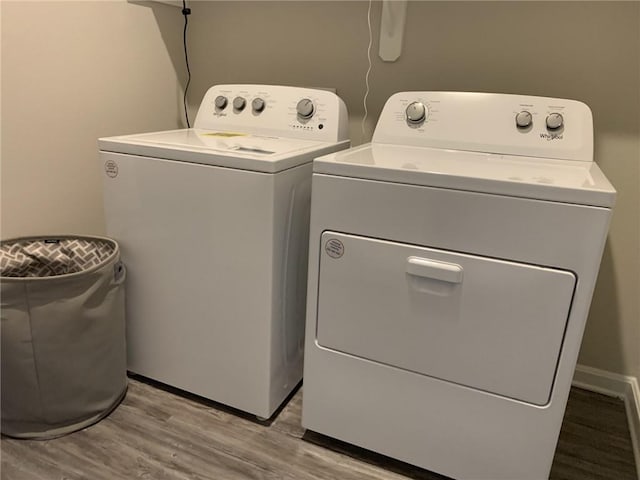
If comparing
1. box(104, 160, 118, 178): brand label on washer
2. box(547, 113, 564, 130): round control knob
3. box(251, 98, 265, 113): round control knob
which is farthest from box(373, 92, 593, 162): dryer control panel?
box(104, 160, 118, 178): brand label on washer

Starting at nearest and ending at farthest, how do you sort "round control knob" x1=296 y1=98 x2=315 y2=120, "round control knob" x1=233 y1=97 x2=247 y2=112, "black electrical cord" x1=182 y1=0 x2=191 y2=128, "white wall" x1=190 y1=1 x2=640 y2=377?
"white wall" x1=190 y1=1 x2=640 y2=377
"round control knob" x1=296 y1=98 x2=315 y2=120
"round control knob" x1=233 y1=97 x2=247 y2=112
"black electrical cord" x1=182 y1=0 x2=191 y2=128

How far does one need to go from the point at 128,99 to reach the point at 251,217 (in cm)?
84

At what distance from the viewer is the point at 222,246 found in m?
1.28

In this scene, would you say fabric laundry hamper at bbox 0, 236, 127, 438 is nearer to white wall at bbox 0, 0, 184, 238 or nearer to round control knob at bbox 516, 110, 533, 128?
white wall at bbox 0, 0, 184, 238

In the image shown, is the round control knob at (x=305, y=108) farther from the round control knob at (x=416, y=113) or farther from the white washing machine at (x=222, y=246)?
the round control knob at (x=416, y=113)

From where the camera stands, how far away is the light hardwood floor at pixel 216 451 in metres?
1.24

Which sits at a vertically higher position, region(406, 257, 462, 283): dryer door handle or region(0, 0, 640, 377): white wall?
region(0, 0, 640, 377): white wall

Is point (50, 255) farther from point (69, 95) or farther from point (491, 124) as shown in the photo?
point (491, 124)

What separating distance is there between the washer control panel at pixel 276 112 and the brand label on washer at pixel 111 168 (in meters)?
0.42

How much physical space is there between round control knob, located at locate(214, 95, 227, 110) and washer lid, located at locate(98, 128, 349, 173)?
183 millimetres

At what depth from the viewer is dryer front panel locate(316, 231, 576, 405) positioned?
3.32 feet

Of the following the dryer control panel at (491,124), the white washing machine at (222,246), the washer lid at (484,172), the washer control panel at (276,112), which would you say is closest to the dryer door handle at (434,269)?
the washer lid at (484,172)

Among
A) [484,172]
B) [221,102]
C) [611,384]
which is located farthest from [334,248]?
[611,384]

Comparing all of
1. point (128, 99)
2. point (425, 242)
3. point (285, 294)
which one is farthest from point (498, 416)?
point (128, 99)
